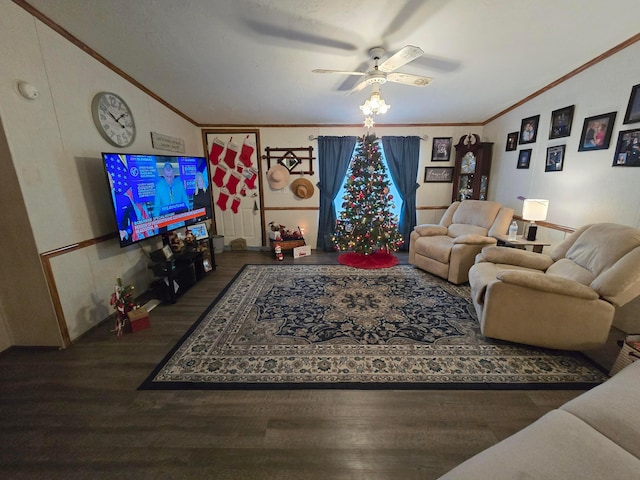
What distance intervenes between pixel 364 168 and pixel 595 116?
2.60m

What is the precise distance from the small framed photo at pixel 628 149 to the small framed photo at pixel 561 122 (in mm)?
626

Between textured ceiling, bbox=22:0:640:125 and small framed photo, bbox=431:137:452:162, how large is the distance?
44.0 inches

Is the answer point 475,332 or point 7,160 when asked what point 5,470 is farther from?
point 475,332

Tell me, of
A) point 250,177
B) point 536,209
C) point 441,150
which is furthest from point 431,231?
point 250,177

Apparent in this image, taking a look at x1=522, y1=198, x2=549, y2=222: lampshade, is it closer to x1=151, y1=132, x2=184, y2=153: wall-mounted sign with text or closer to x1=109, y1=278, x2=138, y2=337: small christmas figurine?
x1=109, y1=278, x2=138, y2=337: small christmas figurine

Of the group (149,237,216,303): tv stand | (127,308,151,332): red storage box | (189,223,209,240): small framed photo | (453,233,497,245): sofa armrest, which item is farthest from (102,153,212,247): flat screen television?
(453,233,497,245): sofa armrest

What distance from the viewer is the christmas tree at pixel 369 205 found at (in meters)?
4.16

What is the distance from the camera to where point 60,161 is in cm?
224

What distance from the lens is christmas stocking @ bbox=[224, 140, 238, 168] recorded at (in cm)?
480

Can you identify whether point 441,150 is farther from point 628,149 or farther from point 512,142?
point 628,149

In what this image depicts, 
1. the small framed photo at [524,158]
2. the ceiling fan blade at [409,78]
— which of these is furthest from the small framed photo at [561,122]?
the ceiling fan blade at [409,78]

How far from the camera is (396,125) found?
185 inches

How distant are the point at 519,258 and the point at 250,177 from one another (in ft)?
13.9

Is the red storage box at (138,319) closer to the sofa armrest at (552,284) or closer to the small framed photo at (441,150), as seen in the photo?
the sofa armrest at (552,284)
